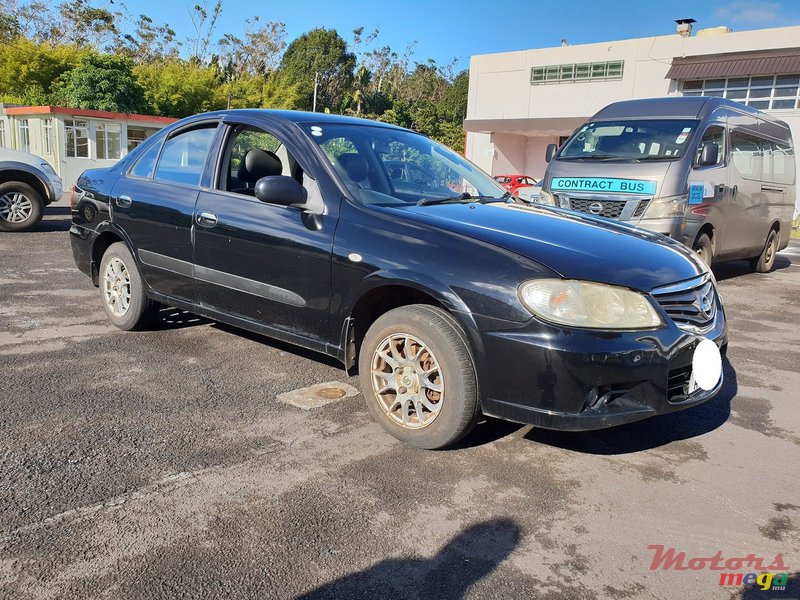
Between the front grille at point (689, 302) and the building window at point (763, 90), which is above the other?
the building window at point (763, 90)

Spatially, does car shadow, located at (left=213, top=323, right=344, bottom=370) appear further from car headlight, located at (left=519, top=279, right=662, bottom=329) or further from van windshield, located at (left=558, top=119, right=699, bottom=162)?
van windshield, located at (left=558, top=119, right=699, bottom=162)

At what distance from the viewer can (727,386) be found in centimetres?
470

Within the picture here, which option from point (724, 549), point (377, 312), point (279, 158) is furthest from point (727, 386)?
point (279, 158)

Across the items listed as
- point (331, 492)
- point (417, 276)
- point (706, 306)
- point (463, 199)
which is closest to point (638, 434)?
point (706, 306)

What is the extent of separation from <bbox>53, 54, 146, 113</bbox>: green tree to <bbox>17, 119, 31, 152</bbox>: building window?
6.43 m

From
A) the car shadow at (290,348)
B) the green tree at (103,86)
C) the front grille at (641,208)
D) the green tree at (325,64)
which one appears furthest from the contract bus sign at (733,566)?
the green tree at (325,64)

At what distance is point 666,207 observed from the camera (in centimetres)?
757

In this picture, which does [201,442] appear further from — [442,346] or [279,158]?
[279,158]

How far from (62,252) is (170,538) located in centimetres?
773

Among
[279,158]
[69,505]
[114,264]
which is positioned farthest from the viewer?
[114,264]

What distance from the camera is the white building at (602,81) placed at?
26516mm

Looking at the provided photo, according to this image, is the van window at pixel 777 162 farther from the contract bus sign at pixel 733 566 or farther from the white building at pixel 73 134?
the white building at pixel 73 134

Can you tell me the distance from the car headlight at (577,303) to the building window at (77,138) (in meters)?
25.1

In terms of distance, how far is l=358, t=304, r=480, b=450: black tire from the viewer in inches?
126
